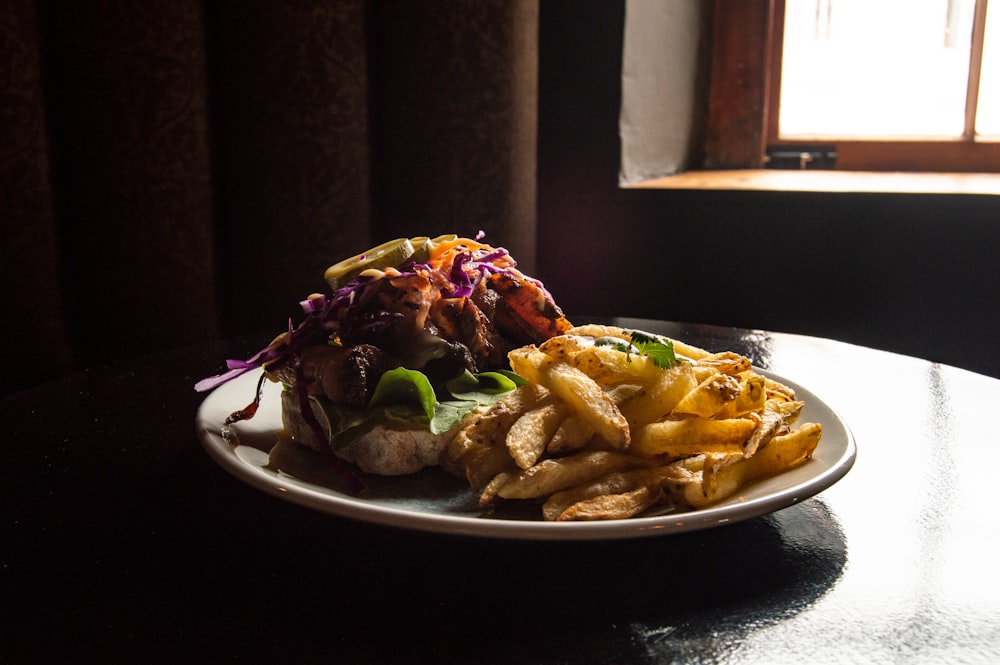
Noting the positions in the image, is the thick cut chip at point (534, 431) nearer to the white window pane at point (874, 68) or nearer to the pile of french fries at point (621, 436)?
the pile of french fries at point (621, 436)

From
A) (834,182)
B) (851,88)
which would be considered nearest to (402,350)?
(834,182)

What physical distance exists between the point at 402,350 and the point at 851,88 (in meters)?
3.41

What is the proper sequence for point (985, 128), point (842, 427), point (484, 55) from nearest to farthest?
point (842, 427) < point (484, 55) < point (985, 128)

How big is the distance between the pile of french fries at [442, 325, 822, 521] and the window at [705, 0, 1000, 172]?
313 cm

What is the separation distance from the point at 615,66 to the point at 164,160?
157 cm

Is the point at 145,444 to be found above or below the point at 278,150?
below

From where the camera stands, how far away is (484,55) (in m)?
2.96

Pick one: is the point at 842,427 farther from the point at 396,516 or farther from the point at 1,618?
the point at 1,618

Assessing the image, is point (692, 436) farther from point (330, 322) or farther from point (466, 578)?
point (330, 322)

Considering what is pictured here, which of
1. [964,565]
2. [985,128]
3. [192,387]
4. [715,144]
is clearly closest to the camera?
[964,565]

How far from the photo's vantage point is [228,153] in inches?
109

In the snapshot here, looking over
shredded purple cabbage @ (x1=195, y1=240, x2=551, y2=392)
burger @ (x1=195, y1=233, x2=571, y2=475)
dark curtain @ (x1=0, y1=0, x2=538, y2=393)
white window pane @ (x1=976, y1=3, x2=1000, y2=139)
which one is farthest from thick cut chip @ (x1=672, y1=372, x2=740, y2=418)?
white window pane @ (x1=976, y1=3, x2=1000, y2=139)

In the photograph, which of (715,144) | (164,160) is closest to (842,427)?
(164,160)

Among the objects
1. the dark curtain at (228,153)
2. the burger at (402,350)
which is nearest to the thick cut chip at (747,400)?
the burger at (402,350)
